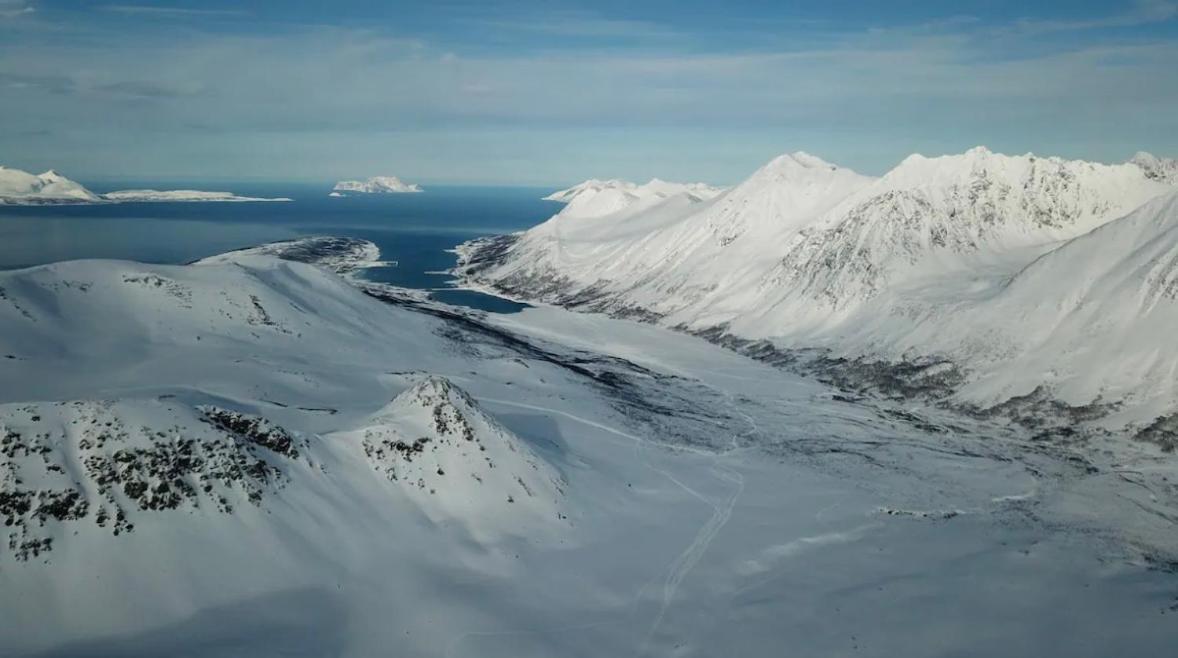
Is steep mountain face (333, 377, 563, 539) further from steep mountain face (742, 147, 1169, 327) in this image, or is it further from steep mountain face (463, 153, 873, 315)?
steep mountain face (463, 153, 873, 315)

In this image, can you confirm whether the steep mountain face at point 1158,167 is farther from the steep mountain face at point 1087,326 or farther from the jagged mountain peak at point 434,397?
the jagged mountain peak at point 434,397

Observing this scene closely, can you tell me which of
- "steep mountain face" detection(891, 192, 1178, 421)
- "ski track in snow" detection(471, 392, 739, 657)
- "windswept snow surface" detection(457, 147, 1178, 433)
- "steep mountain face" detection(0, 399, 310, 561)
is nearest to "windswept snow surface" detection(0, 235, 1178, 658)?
"steep mountain face" detection(0, 399, 310, 561)

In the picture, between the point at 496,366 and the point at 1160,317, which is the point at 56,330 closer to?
the point at 496,366

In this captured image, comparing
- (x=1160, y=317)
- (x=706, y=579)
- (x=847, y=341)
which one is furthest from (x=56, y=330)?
(x=1160, y=317)

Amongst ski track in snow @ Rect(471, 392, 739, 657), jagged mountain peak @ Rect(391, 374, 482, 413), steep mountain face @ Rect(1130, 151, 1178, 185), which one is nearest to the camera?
ski track in snow @ Rect(471, 392, 739, 657)

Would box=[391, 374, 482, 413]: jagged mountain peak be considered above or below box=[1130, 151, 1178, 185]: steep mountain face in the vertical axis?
below

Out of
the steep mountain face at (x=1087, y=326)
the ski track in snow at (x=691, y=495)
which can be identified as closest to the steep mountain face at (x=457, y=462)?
the ski track in snow at (x=691, y=495)

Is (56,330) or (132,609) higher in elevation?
(56,330)

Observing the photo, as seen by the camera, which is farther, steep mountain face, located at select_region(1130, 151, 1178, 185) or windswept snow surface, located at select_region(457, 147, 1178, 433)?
steep mountain face, located at select_region(1130, 151, 1178, 185)
